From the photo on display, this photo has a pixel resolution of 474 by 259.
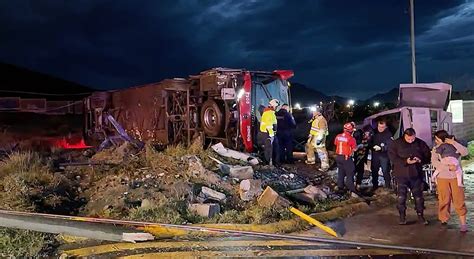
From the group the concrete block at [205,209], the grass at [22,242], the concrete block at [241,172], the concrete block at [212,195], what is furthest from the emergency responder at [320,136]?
the grass at [22,242]

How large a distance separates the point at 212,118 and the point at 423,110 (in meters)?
5.62

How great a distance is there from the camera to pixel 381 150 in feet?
32.9

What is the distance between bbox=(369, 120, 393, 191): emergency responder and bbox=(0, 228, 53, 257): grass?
6.32 m

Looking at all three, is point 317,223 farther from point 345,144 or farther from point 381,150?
point 381,150

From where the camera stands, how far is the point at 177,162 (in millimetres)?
10484

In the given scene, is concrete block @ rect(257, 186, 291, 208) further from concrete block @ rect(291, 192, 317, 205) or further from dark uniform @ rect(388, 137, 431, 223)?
dark uniform @ rect(388, 137, 431, 223)

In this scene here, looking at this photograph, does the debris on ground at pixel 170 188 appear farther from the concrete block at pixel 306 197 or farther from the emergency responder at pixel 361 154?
the emergency responder at pixel 361 154

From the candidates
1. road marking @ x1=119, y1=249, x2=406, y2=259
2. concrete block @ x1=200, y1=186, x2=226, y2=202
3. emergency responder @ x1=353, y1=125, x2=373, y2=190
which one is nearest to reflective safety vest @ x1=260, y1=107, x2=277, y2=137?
emergency responder @ x1=353, y1=125, x2=373, y2=190

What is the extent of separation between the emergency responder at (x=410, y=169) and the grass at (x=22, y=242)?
5190 millimetres

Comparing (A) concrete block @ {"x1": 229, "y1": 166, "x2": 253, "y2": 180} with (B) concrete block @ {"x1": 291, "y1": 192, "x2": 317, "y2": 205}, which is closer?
(B) concrete block @ {"x1": 291, "y1": 192, "x2": 317, "y2": 205}

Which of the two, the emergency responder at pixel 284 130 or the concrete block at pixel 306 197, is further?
the emergency responder at pixel 284 130

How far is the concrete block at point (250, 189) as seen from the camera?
8.84 meters

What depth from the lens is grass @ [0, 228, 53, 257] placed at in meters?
6.46

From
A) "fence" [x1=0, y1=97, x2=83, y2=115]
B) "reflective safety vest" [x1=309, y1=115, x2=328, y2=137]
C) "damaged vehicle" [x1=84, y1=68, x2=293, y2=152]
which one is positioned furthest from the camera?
"fence" [x1=0, y1=97, x2=83, y2=115]
